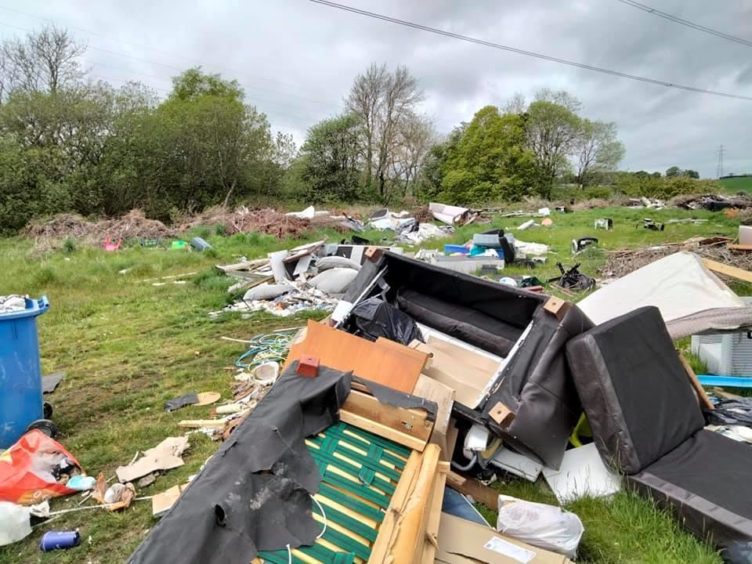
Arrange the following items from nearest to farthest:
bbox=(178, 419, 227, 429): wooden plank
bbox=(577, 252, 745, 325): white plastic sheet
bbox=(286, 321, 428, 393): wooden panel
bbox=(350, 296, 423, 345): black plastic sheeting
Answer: bbox=(286, 321, 428, 393): wooden panel, bbox=(178, 419, 227, 429): wooden plank, bbox=(350, 296, 423, 345): black plastic sheeting, bbox=(577, 252, 745, 325): white plastic sheet

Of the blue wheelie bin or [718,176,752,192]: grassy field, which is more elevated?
[718,176,752,192]: grassy field

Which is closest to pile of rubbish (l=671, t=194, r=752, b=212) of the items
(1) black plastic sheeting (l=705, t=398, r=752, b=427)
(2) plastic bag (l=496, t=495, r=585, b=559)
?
(1) black plastic sheeting (l=705, t=398, r=752, b=427)

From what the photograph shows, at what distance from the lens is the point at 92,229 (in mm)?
11789

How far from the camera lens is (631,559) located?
2.06 metres

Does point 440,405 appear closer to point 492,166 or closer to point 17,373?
point 17,373

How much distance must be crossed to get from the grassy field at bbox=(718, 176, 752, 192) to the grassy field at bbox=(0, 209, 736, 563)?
1812cm

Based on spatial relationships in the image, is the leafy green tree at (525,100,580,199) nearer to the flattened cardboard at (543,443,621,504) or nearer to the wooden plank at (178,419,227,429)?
the flattened cardboard at (543,443,621,504)

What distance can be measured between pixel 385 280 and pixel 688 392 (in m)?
2.32

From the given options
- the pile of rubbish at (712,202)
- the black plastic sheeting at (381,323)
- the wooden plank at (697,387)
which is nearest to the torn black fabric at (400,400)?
the black plastic sheeting at (381,323)

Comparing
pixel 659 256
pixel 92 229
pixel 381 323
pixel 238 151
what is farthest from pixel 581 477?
pixel 238 151

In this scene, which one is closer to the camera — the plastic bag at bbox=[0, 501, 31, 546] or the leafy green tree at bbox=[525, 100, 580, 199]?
the plastic bag at bbox=[0, 501, 31, 546]

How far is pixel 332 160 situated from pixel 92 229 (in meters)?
14.3

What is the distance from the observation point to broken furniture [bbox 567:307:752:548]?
209cm

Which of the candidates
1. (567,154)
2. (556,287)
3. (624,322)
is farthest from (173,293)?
(567,154)
